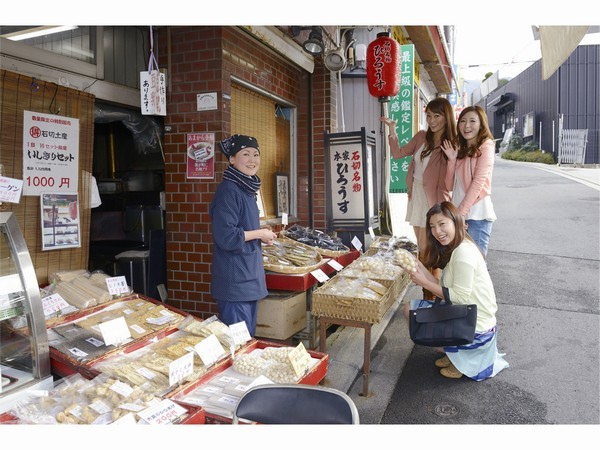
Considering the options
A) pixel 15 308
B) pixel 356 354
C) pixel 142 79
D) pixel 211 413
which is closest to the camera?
pixel 211 413

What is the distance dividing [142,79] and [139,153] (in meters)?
2.13

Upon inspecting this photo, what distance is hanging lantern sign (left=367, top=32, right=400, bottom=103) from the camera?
20.8 feet

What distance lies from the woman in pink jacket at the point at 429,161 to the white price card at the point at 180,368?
9.72 feet

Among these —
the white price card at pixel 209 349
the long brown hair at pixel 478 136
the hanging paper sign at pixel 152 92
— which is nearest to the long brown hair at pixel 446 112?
the long brown hair at pixel 478 136

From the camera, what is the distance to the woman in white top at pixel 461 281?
13.3 ft

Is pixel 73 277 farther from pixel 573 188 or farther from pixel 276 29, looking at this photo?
pixel 573 188

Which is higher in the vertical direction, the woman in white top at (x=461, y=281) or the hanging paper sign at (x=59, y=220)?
the hanging paper sign at (x=59, y=220)

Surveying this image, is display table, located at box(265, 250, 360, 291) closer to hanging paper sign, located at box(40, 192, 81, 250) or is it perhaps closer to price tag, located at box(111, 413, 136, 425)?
hanging paper sign, located at box(40, 192, 81, 250)

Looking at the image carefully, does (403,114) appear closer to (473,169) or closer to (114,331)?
(473,169)

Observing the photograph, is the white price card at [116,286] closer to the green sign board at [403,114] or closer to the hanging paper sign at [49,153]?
the hanging paper sign at [49,153]

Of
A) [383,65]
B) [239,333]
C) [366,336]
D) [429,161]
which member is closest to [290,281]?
[366,336]

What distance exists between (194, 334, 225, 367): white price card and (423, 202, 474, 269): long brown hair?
2.29m

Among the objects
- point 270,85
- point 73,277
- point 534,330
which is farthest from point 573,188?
point 73,277

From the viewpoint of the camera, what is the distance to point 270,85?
6.16 meters
